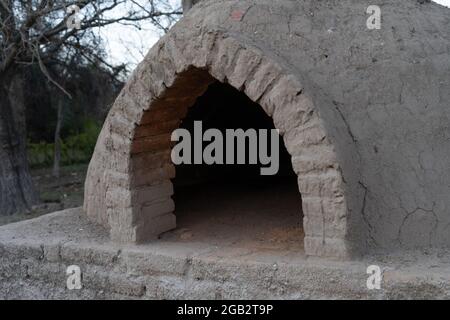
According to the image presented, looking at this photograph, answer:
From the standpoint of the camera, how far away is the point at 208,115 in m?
6.24

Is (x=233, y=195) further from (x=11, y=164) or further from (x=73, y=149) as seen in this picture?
(x=73, y=149)

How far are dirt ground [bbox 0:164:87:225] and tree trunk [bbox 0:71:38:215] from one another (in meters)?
0.29

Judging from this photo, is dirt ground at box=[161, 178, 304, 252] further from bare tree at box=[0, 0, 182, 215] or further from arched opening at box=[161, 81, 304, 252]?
bare tree at box=[0, 0, 182, 215]

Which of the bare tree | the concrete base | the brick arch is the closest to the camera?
the concrete base

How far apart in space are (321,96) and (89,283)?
2.23 metres

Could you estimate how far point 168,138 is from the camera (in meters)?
4.37

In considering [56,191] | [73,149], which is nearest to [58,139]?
Result: [56,191]

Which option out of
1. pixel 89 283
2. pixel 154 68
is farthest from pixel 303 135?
pixel 89 283

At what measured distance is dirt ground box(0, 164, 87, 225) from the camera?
10755 millimetres

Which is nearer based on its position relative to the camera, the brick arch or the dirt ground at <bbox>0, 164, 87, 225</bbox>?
the brick arch

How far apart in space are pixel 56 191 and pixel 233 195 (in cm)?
923

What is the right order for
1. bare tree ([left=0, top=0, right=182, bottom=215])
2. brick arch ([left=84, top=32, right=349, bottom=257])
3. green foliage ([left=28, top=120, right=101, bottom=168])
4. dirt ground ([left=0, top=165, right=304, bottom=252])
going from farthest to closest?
green foliage ([left=28, top=120, right=101, bottom=168])
bare tree ([left=0, top=0, right=182, bottom=215])
dirt ground ([left=0, top=165, right=304, bottom=252])
brick arch ([left=84, top=32, right=349, bottom=257])

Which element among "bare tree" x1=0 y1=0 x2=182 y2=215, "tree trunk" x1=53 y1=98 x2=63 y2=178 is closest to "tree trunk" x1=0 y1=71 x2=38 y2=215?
"bare tree" x1=0 y1=0 x2=182 y2=215

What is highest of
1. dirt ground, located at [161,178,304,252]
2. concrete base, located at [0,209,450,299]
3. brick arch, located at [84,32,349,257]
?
brick arch, located at [84,32,349,257]
